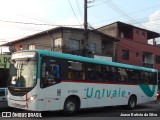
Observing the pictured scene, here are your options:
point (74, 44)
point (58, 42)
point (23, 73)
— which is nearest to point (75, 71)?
point (23, 73)

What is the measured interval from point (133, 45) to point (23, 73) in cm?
3204

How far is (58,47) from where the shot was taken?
1323 inches

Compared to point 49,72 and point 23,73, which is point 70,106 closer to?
point 49,72

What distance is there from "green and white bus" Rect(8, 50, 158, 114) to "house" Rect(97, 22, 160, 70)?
22.8 metres

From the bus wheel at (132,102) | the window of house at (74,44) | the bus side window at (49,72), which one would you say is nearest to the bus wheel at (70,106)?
the bus side window at (49,72)

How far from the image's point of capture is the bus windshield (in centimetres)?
1357

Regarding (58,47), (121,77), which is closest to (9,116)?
(121,77)

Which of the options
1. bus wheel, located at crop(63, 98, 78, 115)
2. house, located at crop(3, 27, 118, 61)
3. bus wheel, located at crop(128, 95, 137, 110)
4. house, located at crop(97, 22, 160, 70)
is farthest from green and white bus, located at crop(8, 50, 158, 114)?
house, located at crop(97, 22, 160, 70)

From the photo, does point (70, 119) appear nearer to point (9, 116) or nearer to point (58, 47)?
point (9, 116)

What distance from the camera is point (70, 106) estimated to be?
15.1 m

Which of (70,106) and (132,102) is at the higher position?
(70,106)

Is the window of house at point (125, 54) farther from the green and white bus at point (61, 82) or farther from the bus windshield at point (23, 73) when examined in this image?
the bus windshield at point (23, 73)

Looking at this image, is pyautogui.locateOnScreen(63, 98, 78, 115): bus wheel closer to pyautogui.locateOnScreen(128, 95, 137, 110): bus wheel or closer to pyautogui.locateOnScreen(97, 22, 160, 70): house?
pyautogui.locateOnScreen(128, 95, 137, 110): bus wheel

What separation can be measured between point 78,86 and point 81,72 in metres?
0.72
